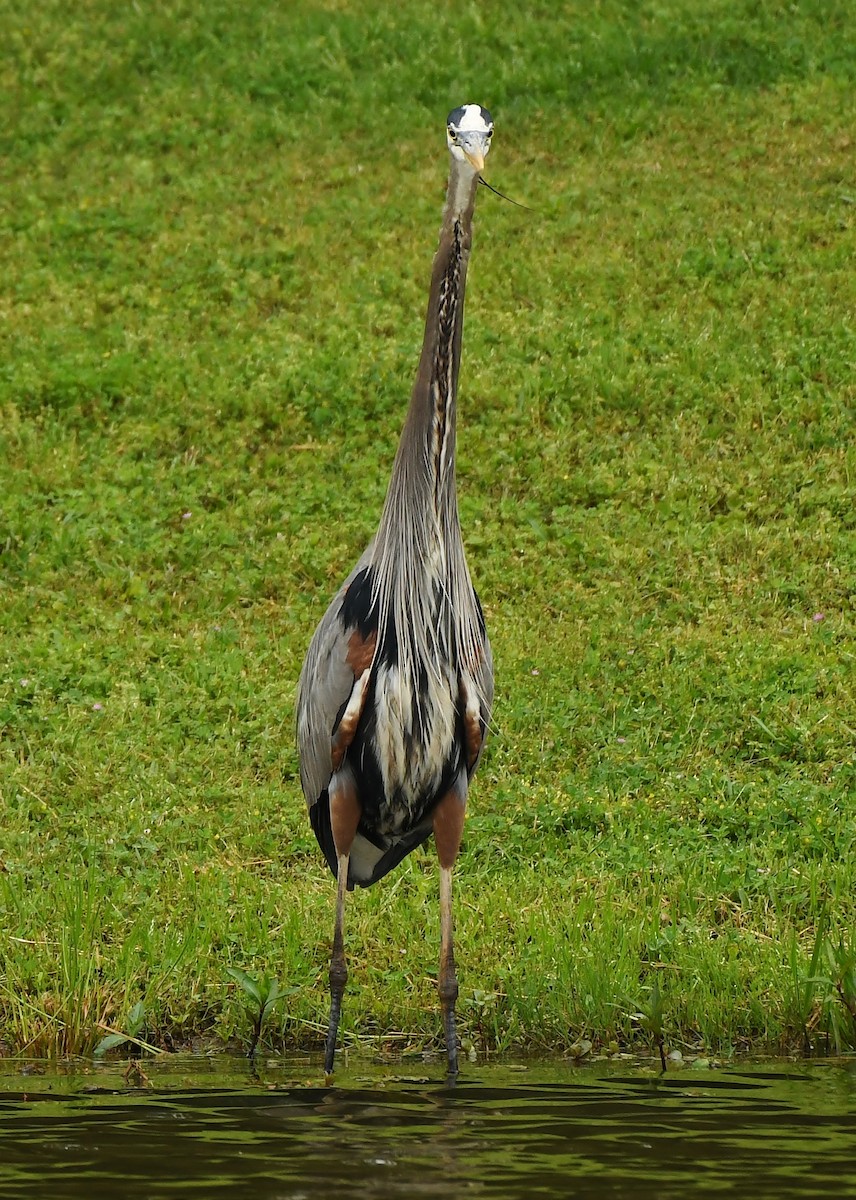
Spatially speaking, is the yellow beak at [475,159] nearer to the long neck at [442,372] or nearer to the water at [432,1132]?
the long neck at [442,372]

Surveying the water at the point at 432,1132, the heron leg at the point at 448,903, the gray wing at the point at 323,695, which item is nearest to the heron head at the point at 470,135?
the gray wing at the point at 323,695

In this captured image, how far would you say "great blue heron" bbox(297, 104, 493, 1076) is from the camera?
20.7 ft

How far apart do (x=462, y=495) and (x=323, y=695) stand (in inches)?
220

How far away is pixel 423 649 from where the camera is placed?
6.52m

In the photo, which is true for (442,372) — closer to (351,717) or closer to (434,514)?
(434,514)

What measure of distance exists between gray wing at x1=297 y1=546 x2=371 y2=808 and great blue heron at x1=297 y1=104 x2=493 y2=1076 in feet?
0.04

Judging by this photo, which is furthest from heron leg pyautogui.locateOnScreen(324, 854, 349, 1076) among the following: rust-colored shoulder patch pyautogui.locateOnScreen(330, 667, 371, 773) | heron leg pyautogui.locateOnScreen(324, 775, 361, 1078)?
rust-colored shoulder patch pyautogui.locateOnScreen(330, 667, 371, 773)

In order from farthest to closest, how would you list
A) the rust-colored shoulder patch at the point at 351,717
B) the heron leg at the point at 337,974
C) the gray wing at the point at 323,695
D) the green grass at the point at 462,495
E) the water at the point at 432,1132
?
the green grass at the point at 462,495 < the gray wing at the point at 323,695 < the rust-colored shoulder patch at the point at 351,717 < the heron leg at the point at 337,974 < the water at the point at 432,1132

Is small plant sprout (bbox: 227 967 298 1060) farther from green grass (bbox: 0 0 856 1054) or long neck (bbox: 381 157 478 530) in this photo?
long neck (bbox: 381 157 478 530)

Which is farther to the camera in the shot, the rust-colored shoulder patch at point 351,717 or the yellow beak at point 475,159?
the rust-colored shoulder patch at point 351,717

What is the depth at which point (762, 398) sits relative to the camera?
12805 millimetres

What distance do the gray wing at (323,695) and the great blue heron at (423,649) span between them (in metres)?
0.01

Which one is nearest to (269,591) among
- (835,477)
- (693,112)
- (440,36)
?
(835,477)

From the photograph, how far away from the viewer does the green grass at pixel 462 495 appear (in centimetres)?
684
